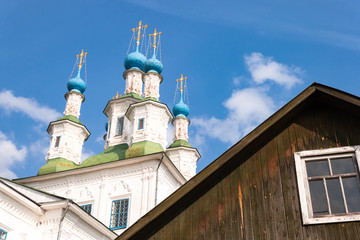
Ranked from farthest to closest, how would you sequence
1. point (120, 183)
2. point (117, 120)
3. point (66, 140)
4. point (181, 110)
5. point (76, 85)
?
point (181, 110) → point (76, 85) → point (117, 120) → point (66, 140) → point (120, 183)

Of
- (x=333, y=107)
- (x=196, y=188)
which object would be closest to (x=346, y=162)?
(x=333, y=107)

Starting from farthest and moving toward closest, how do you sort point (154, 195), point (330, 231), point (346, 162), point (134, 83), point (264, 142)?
point (134, 83), point (154, 195), point (264, 142), point (346, 162), point (330, 231)

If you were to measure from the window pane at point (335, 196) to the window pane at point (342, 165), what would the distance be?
191 mm

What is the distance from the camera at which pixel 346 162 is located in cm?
797

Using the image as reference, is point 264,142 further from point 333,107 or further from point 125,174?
point 125,174

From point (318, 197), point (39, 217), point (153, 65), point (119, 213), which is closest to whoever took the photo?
point (318, 197)

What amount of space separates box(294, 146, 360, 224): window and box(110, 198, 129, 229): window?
62.3 ft

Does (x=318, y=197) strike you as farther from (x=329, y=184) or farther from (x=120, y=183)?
(x=120, y=183)

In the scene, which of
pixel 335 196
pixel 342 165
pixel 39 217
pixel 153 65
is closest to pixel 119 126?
pixel 153 65

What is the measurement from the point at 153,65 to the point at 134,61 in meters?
3.01

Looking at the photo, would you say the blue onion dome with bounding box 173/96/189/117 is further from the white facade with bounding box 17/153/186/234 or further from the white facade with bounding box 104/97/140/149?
the white facade with bounding box 17/153/186/234

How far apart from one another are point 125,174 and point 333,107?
804 inches

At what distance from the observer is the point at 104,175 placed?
2825cm

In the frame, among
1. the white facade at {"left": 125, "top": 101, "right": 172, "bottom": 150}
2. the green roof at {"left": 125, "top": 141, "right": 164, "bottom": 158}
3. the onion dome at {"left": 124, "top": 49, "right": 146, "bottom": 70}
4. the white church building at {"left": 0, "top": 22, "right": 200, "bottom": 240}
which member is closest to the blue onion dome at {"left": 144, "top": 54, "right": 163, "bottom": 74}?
the white church building at {"left": 0, "top": 22, "right": 200, "bottom": 240}
